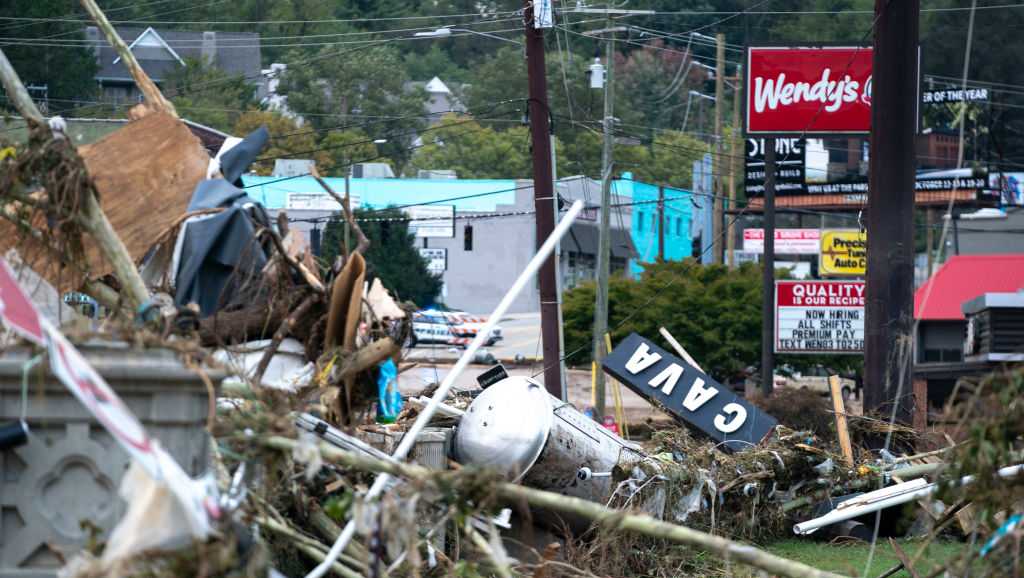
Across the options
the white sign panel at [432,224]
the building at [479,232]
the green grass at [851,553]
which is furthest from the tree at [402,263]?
the green grass at [851,553]

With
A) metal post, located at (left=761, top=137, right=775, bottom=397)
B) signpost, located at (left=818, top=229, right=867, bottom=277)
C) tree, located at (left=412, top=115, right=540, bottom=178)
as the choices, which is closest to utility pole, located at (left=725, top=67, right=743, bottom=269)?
signpost, located at (left=818, top=229, right=867, bottom=277)

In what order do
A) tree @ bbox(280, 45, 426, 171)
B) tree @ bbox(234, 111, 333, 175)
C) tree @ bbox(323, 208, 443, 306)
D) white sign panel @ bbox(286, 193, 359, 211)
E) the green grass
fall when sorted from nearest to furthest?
the green grass, tree @ bbox(323, 208, 443, 306), white sign panel @ bbox(286, 193, 359, 211), tree @ bbox(234, 111, 333, 175), tree @ bbox(280, 45, 426, 171)

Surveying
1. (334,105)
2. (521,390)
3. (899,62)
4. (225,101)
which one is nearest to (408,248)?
(225,101)

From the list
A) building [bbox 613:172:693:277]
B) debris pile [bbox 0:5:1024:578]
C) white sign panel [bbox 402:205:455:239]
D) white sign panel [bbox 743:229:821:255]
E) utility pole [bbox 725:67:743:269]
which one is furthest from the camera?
building [bbox 613:172:693:277]

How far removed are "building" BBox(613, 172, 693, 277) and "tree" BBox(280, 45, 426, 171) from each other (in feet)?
62.9

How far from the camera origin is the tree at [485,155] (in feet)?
270

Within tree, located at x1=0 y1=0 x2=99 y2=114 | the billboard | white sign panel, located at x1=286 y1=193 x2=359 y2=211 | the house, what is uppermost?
the house

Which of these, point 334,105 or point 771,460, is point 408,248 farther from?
point 771,460

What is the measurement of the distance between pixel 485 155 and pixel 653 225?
13.3 metres

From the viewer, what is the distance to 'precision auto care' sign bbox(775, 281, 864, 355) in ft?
98.6

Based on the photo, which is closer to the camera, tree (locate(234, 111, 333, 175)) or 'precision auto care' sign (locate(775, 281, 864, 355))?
'precision auto care' sign (locate(775, 281, 864, 355))

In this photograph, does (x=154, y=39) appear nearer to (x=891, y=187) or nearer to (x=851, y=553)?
(x=891, y=187)

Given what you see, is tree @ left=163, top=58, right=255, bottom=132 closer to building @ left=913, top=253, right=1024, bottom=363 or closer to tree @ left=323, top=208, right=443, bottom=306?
tree @ left=323, top=208, right=443, bottom=306

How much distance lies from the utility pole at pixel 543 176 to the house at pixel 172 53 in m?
63.6
